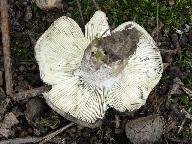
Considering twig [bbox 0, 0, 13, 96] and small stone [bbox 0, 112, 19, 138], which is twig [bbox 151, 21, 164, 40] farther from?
small stone [bbox 0, 112, 19, 138]

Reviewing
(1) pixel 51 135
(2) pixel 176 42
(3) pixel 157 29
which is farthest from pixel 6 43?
(2) pixel 176 42

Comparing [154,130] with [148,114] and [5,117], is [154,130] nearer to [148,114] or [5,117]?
[148,114]

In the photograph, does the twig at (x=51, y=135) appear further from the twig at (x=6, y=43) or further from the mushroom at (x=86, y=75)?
the twig at (x=6, y=43)

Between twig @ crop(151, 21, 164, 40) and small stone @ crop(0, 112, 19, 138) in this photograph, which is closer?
small stone @ crop(0, 112, 19, 138)

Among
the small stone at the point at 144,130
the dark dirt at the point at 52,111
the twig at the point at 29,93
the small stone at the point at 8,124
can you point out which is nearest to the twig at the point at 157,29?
the dark dirt at the point at 52,111

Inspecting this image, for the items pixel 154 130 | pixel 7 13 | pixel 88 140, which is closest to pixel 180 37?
pixel 154 130

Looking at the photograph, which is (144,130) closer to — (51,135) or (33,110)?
(51,135)

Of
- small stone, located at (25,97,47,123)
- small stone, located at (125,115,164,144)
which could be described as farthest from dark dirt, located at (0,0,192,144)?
small stone, located at (125,115,164,144)
